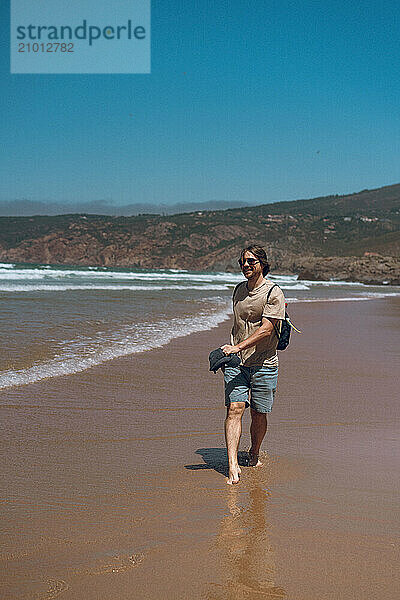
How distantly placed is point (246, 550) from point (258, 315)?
1.72 m

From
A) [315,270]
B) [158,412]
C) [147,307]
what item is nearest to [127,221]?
[315,270]

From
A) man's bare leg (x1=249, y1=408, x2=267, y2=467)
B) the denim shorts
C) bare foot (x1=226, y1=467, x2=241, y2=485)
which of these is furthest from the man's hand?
bare foot (x1=226, y1=467, x2=241, y2=485)

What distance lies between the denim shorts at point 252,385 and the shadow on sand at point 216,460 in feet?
1.51

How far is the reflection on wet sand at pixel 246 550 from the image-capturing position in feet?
8.07

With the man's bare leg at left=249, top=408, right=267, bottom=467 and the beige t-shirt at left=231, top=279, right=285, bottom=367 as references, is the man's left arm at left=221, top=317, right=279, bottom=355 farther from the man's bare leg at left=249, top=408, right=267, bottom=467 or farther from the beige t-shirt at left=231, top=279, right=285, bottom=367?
the man's bare leg at left=249, top=408, right=267, bottom=467

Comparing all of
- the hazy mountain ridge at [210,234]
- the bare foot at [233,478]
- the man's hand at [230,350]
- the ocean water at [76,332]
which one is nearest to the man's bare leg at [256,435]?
the bare foot at [233,478]

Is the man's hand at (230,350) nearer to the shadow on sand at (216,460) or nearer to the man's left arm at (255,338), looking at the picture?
the man's left arm at (255,338)

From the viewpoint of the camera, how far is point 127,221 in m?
172

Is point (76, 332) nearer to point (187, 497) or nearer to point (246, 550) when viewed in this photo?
point (187, 497)

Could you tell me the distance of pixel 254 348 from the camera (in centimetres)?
413

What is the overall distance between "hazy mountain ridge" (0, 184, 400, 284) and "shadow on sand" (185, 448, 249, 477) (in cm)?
10365

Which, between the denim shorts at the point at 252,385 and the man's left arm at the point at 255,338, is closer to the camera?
the man's left arm at the point at 255,338

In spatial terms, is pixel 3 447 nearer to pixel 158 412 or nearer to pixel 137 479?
pixel 137 479

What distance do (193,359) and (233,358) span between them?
15.3 ft
